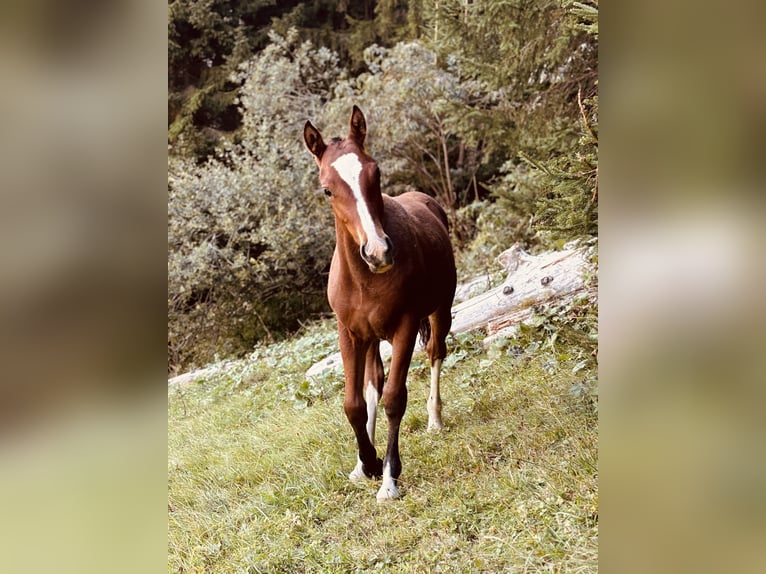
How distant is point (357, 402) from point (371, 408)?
0.20 metres

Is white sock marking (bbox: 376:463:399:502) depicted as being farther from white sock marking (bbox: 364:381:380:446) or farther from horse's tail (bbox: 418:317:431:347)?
horse's tail (bbox: 418:317:431:347)

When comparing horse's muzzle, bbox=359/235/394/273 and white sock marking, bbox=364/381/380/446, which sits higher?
horse's muzzle, bbox=359/235/394/273

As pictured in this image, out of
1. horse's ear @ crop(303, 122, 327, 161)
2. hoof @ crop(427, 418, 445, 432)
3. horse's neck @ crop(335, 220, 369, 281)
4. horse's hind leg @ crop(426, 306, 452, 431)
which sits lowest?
hoof @ crop(427, 418, 445, 432)

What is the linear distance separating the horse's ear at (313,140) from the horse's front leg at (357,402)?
2.04 ft

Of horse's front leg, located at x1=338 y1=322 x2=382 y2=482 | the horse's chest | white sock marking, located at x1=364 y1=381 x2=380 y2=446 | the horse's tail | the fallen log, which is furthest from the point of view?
the fallen log

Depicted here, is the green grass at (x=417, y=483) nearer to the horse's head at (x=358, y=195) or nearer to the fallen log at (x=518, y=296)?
the fallen log at (x=518, y=296)

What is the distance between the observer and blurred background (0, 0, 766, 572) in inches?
21.0

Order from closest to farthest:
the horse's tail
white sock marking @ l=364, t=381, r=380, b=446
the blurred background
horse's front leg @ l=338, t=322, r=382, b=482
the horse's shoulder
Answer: the blurred background < horse's front leg @ l=338, t=322, r=382, b=482 < white sock marking @ l=364, t=381, r=380, b=446 < the horse's shoulder < the horse's tail

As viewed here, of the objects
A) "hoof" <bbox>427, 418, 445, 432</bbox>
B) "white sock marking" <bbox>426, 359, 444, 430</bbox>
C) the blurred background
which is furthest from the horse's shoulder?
→ the blurred background

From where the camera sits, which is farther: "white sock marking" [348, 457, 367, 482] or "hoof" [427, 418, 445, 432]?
"hoof" [427, 418, 445, 432]

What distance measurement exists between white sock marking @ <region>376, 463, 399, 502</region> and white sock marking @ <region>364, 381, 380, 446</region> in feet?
0.75

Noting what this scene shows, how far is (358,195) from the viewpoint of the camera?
6.00ft
